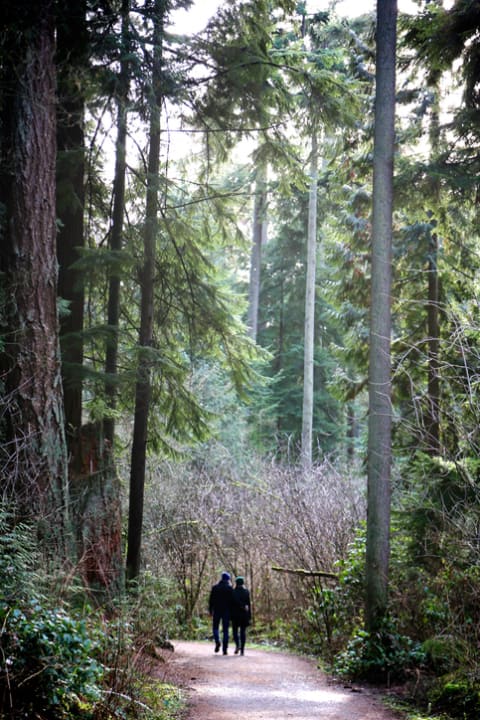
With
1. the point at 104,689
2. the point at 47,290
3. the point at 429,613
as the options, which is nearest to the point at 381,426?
the point at 429,613

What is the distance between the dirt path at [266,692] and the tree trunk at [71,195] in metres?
3.65

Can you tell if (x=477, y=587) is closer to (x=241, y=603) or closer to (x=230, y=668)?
(x=230, y=668)

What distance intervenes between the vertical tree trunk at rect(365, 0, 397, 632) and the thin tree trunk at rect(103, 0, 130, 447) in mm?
3872

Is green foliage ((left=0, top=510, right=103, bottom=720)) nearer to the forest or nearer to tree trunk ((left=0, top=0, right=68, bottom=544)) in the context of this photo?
the forest

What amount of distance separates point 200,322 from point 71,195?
335cm

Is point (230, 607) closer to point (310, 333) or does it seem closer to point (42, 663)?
point (42, 663)

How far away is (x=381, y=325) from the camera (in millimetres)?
10922

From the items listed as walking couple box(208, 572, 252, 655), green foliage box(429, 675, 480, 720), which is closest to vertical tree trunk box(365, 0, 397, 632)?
green foliage box(429, 675, 480, 720)

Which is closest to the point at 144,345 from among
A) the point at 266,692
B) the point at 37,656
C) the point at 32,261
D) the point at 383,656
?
the point at 32,261

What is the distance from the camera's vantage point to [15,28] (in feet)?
27.6

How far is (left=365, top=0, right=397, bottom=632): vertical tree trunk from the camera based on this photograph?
10500 millimetres

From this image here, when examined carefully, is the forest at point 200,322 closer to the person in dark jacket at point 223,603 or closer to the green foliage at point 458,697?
the green foliage at point 458,697

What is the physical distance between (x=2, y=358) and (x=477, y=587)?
611 cm

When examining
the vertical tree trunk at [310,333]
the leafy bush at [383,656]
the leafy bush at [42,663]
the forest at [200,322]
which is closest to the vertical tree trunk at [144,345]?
the forest at [200,322]
